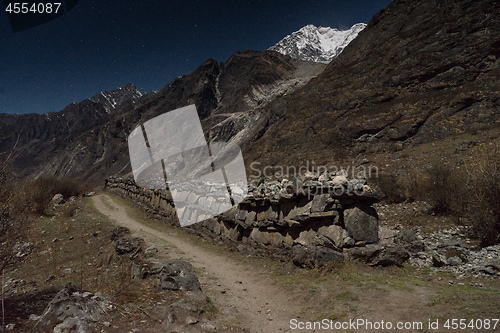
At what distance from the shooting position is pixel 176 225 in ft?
40.5

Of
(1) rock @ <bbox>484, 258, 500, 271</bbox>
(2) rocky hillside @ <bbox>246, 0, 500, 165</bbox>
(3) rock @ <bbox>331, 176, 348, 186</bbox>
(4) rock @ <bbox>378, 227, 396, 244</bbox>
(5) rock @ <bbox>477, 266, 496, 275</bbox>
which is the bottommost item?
(5) rock @ <bbox>477, 266, 496, 275</bbox>

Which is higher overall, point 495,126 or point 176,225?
point 495,126

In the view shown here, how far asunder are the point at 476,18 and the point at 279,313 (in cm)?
4995

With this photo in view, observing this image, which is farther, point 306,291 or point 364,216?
point 364,216

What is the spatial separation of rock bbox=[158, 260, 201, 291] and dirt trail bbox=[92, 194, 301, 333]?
665 mm

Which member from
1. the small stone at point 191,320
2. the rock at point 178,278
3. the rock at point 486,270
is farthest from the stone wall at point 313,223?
the small stone at point 191,320

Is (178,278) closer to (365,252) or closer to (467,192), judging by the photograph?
(365,252)

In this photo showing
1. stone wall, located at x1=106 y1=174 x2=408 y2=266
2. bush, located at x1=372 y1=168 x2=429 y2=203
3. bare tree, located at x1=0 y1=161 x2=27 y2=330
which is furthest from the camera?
bush, located at x1=372 y1=168 x2=429 y2=203

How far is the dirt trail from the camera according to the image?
443cm

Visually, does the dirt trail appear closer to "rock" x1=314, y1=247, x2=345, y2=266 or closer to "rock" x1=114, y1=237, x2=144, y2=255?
"rock" x1=114, y1=237, x2=144, y2=255

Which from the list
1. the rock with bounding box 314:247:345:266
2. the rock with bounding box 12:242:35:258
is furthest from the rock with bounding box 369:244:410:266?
the rock with bounding box 12:242:35:258

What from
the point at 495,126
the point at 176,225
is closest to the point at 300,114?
the point at 495,126

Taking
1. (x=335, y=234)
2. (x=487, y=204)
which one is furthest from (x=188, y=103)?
(x=487, y=204)

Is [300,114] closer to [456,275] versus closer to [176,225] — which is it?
[176,225]
